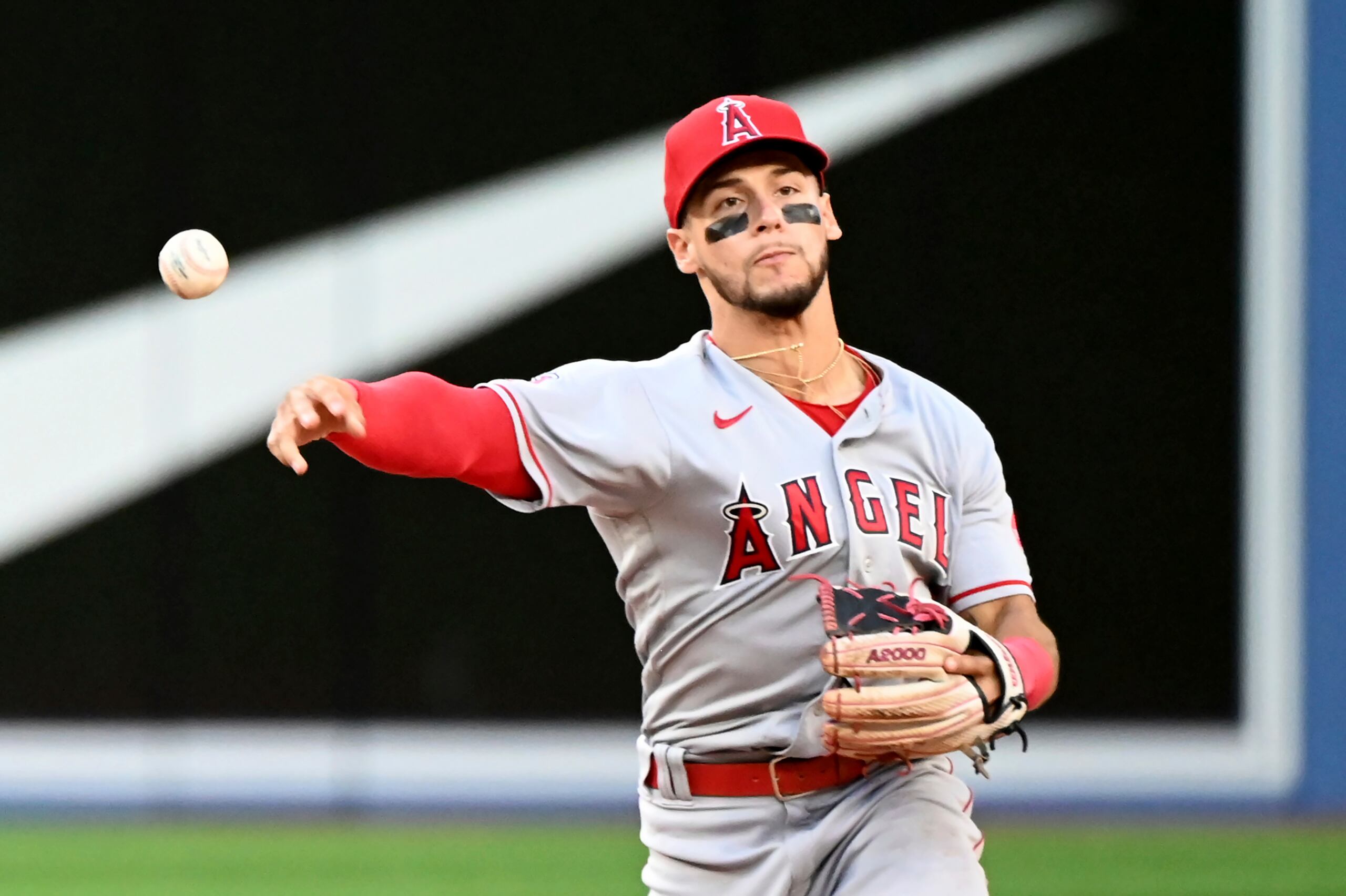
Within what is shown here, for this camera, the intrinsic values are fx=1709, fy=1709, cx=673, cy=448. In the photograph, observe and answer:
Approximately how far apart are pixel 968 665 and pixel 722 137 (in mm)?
1031

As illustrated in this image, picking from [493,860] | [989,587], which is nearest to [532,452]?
[989,587]

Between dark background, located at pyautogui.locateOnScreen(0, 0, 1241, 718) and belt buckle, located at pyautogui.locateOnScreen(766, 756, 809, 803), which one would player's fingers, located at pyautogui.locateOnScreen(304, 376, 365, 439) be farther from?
dark background, located at pyautogui.locateOnScreen(0, 0, 1241, 718)

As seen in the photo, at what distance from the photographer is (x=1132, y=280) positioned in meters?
7.63

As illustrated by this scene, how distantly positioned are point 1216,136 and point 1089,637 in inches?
90.7

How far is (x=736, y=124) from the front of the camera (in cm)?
306

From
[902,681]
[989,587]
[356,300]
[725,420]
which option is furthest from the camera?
[356,300]

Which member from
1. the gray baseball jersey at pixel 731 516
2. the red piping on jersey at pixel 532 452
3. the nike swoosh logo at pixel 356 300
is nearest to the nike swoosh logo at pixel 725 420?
the gray baseball jersey at pixel 731 516

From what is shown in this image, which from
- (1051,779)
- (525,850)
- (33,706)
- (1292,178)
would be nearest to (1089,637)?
(1051,779)

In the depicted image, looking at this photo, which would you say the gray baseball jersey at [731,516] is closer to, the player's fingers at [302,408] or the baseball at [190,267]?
the player's fingers at [302,408]

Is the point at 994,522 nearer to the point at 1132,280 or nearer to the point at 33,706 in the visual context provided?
the point at 1132,280

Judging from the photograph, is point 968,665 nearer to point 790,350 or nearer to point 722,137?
point 790,350

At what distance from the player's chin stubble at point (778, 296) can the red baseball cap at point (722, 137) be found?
185 millimetres

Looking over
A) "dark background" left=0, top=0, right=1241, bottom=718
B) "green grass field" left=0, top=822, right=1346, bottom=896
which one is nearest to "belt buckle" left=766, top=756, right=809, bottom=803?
"green grass field" left=0, top=822, right=1346, bottom=896

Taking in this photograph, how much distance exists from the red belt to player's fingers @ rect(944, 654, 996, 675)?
0.28 meters
